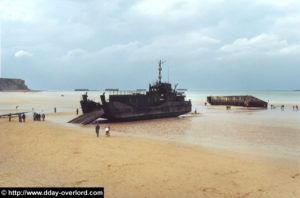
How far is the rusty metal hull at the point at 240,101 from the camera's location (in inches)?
2547

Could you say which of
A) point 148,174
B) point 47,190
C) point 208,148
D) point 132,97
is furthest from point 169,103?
point 47,190

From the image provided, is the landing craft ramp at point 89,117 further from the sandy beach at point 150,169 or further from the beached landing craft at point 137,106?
the sandy beach at point 150,169

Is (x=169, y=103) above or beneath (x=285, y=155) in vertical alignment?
above

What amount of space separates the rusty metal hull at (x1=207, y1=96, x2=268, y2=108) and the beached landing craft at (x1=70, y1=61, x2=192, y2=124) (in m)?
31.0

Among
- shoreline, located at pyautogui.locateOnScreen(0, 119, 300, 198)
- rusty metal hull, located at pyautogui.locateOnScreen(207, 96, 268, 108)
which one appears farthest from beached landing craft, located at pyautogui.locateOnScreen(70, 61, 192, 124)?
rusty metal hull, located at pyautogui.locateOnScreen(207, 96, 268, 108)

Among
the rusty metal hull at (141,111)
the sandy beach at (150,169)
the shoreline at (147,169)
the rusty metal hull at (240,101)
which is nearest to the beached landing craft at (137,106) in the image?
the rusty metal hull at (141,111)

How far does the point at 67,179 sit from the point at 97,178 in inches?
47.7

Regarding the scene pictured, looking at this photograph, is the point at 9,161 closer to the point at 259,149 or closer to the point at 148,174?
the point at 148,174

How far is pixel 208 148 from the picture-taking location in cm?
1614

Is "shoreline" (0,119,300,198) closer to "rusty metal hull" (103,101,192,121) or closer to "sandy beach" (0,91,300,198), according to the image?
"sandy beach" (0,91,300,198)

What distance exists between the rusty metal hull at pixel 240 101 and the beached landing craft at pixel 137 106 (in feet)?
102

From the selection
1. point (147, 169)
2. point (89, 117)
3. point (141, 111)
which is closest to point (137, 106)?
point (141, 111)

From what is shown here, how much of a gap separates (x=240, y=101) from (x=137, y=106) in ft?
150

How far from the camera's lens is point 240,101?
69.4 metres
